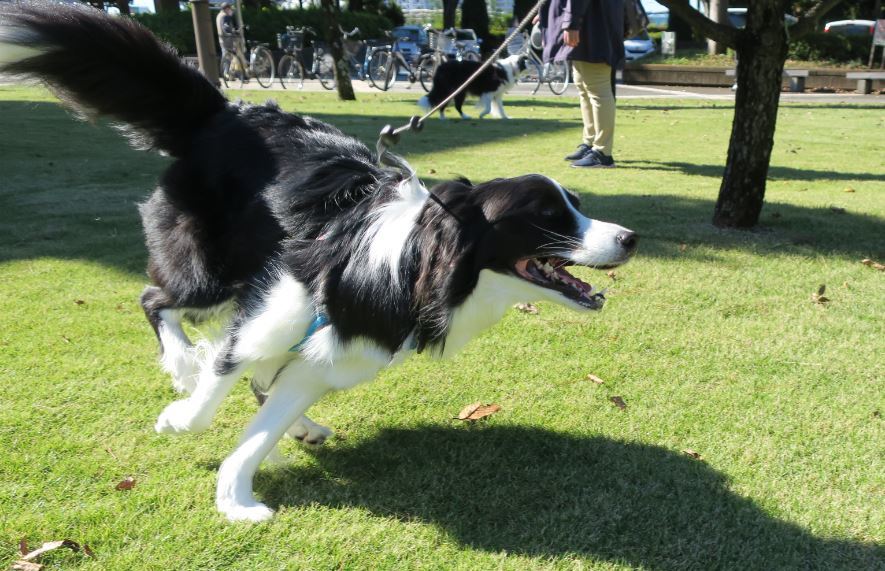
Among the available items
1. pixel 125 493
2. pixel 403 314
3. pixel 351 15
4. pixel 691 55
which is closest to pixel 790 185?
pixel 403 314

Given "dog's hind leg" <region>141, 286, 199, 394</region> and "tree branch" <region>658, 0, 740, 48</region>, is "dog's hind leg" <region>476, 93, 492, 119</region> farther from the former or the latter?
"dog's hind leg" <region>141, 286, 199, 394</region>

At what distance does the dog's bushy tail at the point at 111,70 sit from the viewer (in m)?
2.59

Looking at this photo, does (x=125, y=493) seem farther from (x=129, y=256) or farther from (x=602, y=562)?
(x=129, y=256)

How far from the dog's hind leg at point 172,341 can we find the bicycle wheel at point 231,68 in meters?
17.7

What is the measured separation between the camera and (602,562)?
2.25 m

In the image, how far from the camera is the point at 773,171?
809 centimetres

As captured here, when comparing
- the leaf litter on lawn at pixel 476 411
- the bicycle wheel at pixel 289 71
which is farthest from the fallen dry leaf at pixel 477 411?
the bicycle wheel at pixel 289 71

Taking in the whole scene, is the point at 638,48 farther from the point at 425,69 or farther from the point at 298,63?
the point at 298,63

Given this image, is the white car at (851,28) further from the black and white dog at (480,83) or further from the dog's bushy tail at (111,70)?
the dog's bushy tail at (111,70)

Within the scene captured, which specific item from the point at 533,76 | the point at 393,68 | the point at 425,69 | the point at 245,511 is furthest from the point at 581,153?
the point at 533,76

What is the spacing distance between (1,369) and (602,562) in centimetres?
268

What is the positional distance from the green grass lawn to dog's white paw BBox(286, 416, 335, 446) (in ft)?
0.15

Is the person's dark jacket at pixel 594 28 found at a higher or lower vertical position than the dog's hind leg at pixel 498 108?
higher

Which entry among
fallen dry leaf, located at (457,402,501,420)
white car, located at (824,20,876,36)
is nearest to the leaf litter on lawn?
fallen dry leaf, located at (457,402,501,420)
